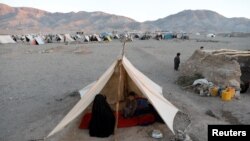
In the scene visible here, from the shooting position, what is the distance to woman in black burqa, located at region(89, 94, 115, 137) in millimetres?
7441

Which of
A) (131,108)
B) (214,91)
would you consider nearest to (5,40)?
(214,91)

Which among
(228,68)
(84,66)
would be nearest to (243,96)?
(228,68)

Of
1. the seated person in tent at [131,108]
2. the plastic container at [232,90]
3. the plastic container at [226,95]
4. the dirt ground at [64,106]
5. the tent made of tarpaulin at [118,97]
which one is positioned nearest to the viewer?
the tent made of tarpaulin at [118,97]

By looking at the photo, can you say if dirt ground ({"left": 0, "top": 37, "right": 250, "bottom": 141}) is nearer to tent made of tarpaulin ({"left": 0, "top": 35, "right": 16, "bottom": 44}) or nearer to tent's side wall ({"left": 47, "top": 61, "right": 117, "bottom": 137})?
tent's side wall ({"left": 47, "top": 61, "right": 117, "bottom": 137})

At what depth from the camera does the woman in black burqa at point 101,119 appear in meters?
7.44

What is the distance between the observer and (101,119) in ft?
24.5

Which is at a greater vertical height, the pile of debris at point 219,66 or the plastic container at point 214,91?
the pile of debris at point 219,66

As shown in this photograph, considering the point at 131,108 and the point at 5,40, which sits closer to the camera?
the point at 131,108

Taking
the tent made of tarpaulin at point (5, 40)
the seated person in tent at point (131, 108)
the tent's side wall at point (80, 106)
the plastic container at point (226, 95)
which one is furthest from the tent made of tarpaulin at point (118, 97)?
the tent made of tarpaulin at point (5, 40)

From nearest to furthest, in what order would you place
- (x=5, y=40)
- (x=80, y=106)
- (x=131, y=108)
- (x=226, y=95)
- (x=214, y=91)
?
(x=80, y=106)
(x=131, y=108)
(x=226, y=95)
(x=214, y=91)
(x=5, y=40)

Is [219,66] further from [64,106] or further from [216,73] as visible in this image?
[64,106]

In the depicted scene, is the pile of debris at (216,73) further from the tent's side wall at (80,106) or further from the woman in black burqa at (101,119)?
the woman in black burqa at (101,119)

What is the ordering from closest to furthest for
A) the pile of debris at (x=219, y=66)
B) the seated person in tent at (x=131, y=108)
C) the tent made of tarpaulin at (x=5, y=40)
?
the seated person in tent at (x=131, y=108) → the pile of debris at (x=219, y=66) → the tent made of tarpaulin at (x=5, y=40)

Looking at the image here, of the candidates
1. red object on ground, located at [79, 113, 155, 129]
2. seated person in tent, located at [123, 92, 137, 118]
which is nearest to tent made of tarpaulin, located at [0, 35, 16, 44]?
red object on ground, located at [79, 113, 155, 129]
